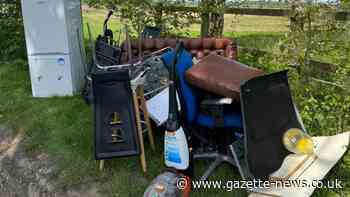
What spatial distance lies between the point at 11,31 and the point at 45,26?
2.21 metres

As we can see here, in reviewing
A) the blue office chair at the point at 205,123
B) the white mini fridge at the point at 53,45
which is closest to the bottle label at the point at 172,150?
the blue office chair at the point at 205,123

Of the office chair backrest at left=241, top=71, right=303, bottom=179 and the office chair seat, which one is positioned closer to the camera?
the office chair backrest at left=241, top=71, right=303, bottom=179

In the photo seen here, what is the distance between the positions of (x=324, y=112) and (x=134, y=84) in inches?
68.2

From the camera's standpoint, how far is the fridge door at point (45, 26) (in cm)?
398

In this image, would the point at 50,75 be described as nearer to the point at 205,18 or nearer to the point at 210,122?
the point at 205,18

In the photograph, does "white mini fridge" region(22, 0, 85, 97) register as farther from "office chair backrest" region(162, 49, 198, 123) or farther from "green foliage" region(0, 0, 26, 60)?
"green foliage" region(0, 0, 26, 60)

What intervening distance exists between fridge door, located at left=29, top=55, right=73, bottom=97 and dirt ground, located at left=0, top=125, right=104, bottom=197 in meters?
1.07

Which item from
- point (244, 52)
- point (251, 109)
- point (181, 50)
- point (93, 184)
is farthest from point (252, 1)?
point (93, 184)

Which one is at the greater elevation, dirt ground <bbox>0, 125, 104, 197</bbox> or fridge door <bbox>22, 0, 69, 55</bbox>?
fridge door <bbox>22, 0, 69, 55</bbox>

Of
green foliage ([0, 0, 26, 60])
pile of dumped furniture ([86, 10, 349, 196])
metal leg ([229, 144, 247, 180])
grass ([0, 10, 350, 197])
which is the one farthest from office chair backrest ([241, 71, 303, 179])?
green foliage ([0, 0, 26, 60])

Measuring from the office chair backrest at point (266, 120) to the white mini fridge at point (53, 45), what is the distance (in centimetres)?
244

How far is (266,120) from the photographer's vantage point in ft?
8.20

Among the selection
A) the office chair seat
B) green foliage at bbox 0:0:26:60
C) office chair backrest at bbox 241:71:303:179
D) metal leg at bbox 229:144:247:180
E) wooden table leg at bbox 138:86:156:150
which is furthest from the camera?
green foliage at bbox 0:0:26:60

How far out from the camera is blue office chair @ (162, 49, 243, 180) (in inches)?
105
